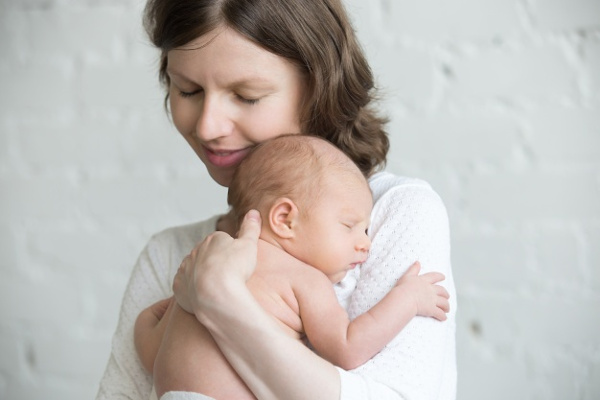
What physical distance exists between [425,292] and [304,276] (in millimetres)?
172

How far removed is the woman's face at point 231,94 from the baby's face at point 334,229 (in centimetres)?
22

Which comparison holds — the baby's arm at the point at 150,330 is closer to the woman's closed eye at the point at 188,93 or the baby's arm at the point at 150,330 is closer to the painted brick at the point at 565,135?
the woman's closed eye at the point at 188,93

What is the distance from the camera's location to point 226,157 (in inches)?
52.1

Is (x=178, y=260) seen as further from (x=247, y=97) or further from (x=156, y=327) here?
(x=247, y=97)

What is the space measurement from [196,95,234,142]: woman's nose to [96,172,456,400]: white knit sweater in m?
0.22

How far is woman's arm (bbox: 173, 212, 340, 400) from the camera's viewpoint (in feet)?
3.17

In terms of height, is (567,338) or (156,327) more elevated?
(156,327)

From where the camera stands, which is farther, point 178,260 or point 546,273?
point 546,273

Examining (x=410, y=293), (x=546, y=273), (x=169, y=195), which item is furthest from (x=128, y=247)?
(x=410, y=293)

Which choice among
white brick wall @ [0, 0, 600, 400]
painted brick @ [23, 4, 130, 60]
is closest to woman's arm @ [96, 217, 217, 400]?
white brick wall @ [0, 0, 600, 400]

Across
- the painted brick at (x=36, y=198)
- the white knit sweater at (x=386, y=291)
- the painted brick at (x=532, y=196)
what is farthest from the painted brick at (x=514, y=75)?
the painted brick at (x=36, y=198)

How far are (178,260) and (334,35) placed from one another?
50 cm

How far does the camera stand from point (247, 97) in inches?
49.6

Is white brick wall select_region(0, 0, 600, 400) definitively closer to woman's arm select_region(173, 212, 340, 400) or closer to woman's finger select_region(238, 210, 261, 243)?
woman's finger select_region(238, 210, 261, 243)
